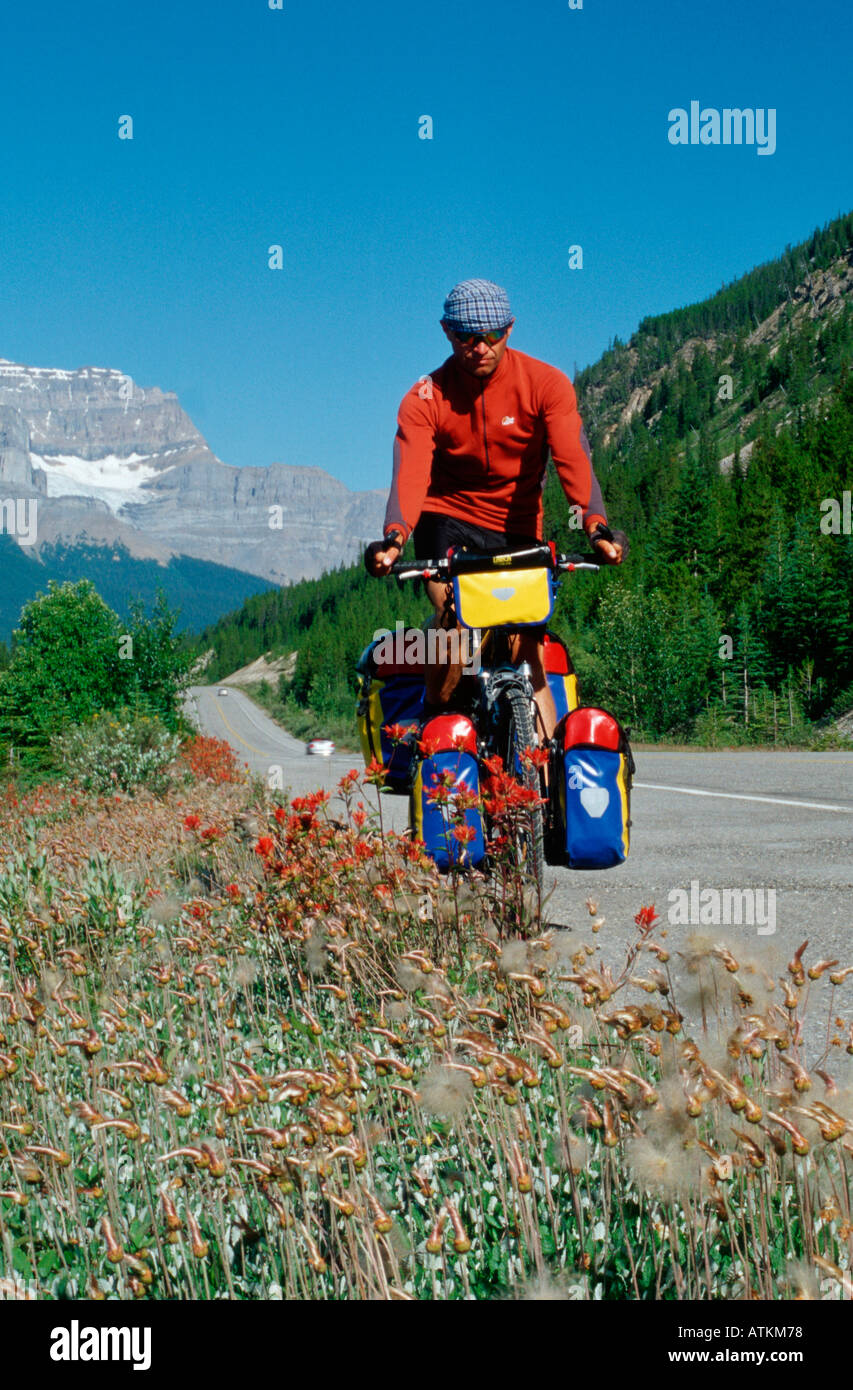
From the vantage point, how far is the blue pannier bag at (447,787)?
12.2 ft

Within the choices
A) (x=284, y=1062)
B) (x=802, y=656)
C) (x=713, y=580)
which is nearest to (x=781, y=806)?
(x=284, y=1062)

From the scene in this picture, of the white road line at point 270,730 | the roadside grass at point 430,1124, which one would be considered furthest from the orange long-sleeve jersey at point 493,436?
the white road line at point 270,730

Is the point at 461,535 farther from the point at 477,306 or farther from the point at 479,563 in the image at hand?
the point at 477,306

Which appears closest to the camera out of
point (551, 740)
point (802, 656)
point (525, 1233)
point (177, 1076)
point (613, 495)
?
point (525, 1233)

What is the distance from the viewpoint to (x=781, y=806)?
856 centimetres

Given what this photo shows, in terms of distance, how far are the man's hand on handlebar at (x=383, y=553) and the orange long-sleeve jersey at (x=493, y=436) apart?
0.43ft

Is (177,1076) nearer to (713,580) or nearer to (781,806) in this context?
(781,806)

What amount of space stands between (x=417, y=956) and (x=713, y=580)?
63529 millimetres
